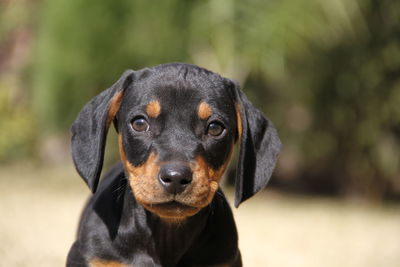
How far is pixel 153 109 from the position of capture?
169 inches

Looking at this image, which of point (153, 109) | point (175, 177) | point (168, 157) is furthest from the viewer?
point (153, 109)

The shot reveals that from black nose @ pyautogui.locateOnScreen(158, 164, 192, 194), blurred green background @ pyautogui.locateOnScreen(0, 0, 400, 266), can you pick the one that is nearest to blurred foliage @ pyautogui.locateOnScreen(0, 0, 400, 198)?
blurred green background @ pyautogui.locateOnScreen(0, 0, 400, 266)

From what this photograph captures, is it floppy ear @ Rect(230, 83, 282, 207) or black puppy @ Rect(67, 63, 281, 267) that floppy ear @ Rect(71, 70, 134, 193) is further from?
floppy ear @ Rect(230, 83, 282, 207)

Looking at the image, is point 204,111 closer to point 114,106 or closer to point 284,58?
point 114,106

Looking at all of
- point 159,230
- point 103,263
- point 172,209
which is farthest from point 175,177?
point 103,263

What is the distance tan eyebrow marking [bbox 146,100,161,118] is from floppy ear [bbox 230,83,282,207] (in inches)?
24.4

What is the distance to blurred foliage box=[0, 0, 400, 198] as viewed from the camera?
12.1m

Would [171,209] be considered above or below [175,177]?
below

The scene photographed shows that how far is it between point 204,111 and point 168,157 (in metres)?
0.48

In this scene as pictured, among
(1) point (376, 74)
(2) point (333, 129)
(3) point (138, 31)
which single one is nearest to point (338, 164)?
(2) point (333, 129)

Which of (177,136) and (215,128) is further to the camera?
(215,128)

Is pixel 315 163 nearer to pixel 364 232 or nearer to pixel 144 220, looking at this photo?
pixel 364 232

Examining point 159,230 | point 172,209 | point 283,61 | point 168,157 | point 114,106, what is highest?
point 114,106

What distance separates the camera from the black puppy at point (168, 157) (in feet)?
13.6
